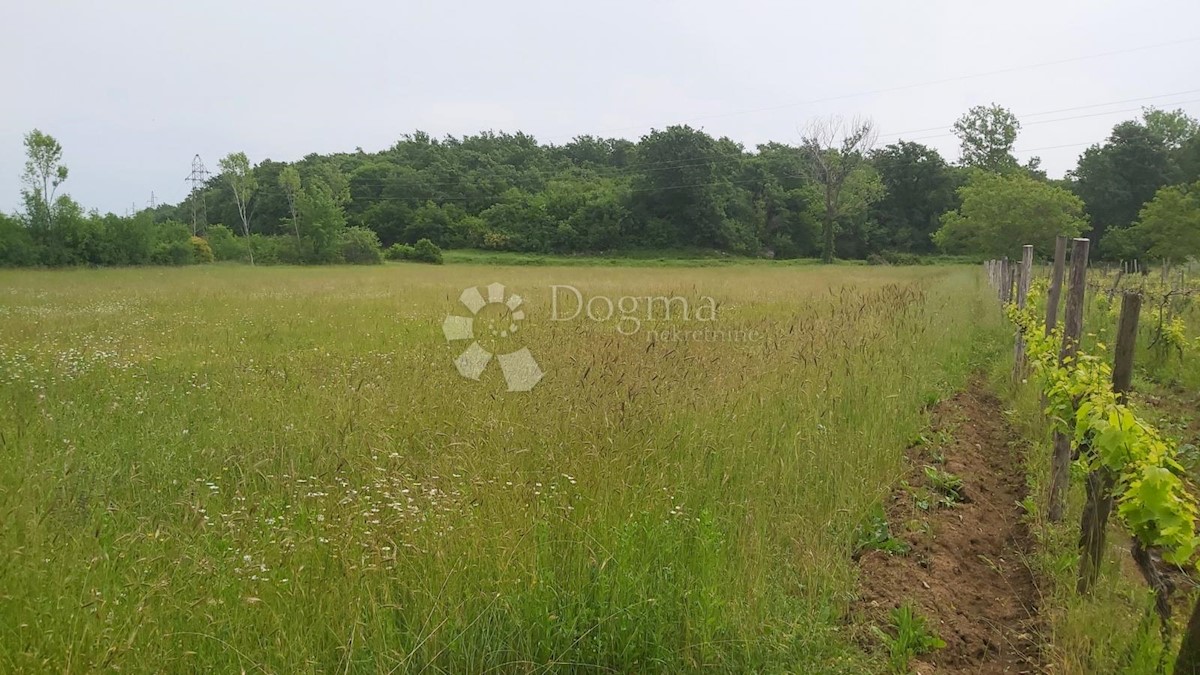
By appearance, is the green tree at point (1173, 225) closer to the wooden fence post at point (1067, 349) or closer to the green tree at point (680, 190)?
the green tree at point (680, 190)

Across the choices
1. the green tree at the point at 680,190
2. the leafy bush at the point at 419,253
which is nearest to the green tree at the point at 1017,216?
the green tree at the point at 680,190

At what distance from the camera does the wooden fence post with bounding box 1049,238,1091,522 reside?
3.66 meters

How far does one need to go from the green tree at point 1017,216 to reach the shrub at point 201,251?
4943cm

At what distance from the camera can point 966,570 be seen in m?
3.33

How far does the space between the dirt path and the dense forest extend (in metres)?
38.5

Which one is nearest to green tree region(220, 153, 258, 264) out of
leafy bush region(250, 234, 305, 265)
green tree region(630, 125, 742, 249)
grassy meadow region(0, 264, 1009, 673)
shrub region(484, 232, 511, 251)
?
leafy bush region(250, 234, 305, 265)

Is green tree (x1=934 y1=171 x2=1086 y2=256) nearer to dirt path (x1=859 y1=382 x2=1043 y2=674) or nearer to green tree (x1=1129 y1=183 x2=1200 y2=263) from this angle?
green tree (x1=1129 y1=183 x2=1200 y2=263)

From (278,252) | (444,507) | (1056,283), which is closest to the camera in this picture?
(444,507)

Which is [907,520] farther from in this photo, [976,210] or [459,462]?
[976,210]

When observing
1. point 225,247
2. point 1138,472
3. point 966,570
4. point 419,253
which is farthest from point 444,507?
point 225,247

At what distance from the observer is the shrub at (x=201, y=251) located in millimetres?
41750

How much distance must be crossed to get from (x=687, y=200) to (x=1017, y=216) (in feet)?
86.1

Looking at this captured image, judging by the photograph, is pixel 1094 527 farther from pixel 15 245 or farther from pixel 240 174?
pixel 240 174

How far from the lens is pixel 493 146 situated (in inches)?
2911
